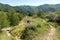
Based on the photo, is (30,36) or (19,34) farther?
(19,34)

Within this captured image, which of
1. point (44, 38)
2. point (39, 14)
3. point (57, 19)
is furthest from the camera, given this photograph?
point (39, 14)

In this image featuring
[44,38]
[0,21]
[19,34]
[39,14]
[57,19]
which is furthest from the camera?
[39,14]

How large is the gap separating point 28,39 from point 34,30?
2214 mm

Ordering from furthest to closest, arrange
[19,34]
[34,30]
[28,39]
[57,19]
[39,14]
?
[39,14]
[57,19]
[19,34]
[34,30]
[28,39]

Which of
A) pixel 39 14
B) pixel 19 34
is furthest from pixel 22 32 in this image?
pixel 39 14

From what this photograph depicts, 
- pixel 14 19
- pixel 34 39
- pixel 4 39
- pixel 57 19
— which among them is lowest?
pixel 14 19

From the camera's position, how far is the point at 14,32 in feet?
65.3

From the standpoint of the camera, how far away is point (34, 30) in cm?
1836

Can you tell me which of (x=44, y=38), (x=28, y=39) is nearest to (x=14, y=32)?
(x=28, y=39)

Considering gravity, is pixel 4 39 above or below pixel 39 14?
above

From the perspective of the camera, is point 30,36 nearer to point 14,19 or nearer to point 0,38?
point 0,38

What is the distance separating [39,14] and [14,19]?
6600mm

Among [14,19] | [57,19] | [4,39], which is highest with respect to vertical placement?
[4,39]

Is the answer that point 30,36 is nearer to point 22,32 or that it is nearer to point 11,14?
point 22,32
